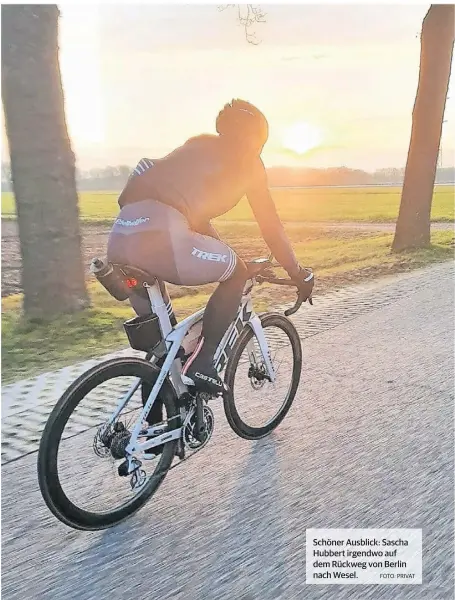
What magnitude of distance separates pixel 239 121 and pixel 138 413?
1.08 meters

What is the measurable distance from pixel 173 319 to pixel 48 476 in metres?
0.67

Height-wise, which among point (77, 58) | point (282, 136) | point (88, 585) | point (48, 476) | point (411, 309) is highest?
point (77, 58)

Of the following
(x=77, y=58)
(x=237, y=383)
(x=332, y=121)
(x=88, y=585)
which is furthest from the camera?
(x=237, y=383)

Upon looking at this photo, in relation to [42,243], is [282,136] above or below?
above

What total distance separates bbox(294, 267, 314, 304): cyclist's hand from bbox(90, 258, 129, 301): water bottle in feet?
2.21

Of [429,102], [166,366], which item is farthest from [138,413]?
[429,102]

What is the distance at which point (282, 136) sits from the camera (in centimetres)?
236

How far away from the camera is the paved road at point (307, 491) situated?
199 centimetres

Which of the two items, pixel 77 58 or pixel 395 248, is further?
pixel 395 248

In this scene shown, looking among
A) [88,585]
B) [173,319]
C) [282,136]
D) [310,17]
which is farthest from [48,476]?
[310,17]

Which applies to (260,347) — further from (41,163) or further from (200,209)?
(41,163)

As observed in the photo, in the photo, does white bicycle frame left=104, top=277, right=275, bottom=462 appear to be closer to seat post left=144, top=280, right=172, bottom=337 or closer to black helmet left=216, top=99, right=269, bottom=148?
seat post left=144, top=280, right=172, bottom=337

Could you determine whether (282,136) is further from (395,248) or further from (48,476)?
(48,476)

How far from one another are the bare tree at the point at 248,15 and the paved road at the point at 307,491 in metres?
1.14
